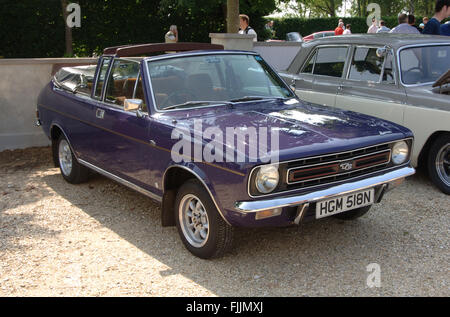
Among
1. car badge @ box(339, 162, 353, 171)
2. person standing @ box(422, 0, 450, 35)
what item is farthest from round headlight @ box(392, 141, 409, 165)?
person standing @ box(422, 0, 450, 35)

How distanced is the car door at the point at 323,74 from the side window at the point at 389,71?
0.71 metres

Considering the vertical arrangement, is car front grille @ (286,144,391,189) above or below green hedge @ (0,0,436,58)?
below

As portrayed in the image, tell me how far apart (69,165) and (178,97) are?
2.51 meters

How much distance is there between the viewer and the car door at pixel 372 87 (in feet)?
21.9

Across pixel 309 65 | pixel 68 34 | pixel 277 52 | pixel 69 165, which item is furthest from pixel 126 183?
pixel 68 34

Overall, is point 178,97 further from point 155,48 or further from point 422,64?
point 422,64

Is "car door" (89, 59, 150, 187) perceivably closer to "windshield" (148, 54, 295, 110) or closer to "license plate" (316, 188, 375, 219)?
"windshield" (148, 54, 295, 110)

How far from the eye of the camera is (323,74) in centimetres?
778

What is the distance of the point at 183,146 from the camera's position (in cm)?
448

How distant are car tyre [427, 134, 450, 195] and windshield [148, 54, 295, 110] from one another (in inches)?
77.5

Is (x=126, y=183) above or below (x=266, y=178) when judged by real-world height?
below

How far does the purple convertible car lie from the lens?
4.06 meters

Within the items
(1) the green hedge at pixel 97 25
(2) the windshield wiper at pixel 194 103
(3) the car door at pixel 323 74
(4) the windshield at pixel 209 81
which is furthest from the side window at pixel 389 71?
(1) the green hedge at pixel 97 25

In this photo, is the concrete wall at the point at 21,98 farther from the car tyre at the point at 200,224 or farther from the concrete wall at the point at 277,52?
the car tyre at the point at 200,224
